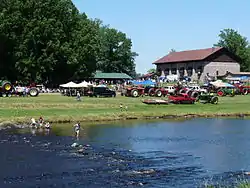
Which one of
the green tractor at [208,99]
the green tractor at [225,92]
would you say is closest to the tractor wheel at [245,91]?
the green tractor at [225,92]

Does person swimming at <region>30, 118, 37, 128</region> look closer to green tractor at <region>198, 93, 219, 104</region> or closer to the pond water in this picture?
the pond water

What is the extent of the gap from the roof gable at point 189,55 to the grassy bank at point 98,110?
65.8 metres

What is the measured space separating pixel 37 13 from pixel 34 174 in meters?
73.1

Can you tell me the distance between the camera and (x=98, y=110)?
209 feet

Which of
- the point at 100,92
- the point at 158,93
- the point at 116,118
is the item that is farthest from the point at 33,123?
the point at 158,93

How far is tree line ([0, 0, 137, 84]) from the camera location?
9662 cm

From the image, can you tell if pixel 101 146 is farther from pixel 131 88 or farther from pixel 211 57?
pixel 211 57

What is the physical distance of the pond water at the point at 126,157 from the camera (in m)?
27.4

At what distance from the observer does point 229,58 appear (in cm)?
14288

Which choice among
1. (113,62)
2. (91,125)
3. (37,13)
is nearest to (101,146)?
(91,125)

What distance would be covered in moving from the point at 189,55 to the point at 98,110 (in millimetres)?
87039

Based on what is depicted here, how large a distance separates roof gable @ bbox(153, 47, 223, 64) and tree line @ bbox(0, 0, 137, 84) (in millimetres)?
39734

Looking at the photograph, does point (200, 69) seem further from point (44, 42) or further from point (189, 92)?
point (189, 92)

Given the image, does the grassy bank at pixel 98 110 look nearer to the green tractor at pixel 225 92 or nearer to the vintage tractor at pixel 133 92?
the vintage tractor at pixel 133 92
